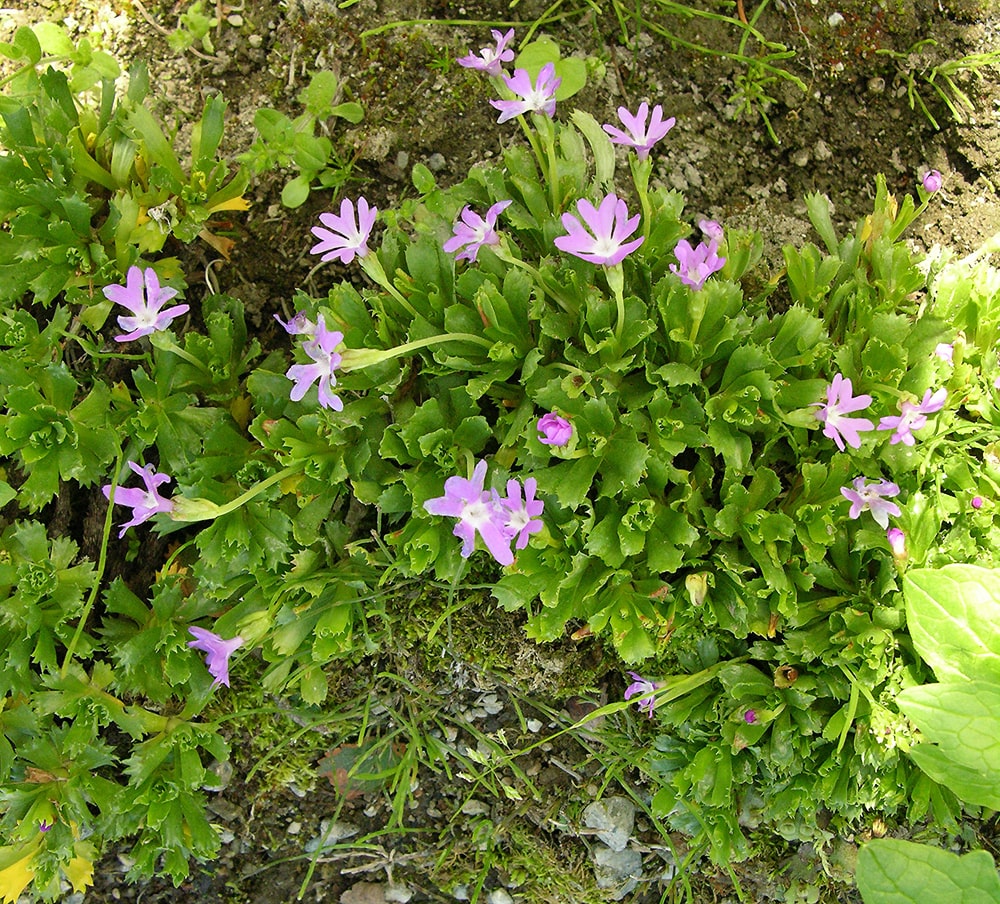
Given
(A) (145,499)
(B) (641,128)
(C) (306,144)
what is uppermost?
(B) (641,128)

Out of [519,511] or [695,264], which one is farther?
[695,264]

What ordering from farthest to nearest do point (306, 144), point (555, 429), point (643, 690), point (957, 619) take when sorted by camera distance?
point (306, 144) → point (643, 690) → point (555, 429) → point (957, 619)

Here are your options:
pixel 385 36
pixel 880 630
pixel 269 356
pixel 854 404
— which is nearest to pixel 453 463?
pixel 269 356

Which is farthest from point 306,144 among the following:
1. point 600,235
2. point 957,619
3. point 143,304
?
point 957,619

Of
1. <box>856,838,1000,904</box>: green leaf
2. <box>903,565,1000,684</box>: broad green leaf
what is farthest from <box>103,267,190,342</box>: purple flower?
<box>856,838,1000,904</box>: green leaf

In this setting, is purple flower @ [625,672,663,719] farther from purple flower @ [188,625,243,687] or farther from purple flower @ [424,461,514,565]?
purple flower @ [188,625,243,687]

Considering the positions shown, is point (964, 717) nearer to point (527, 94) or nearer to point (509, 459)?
point (509, 459)
